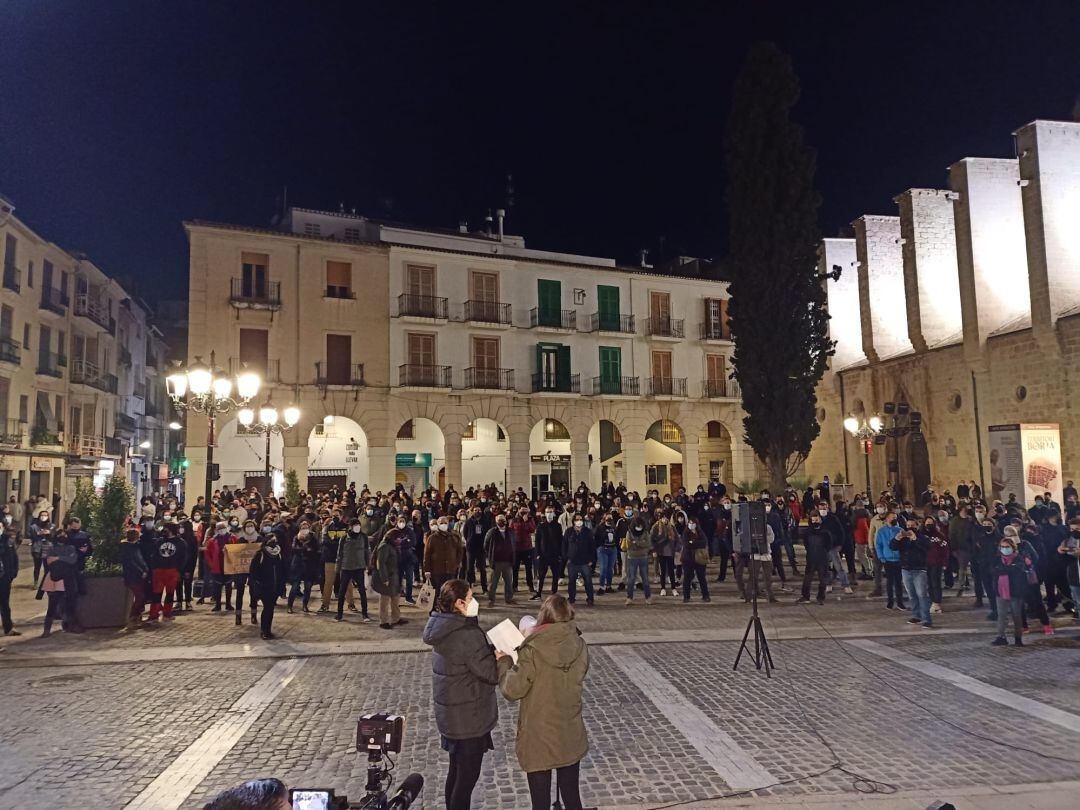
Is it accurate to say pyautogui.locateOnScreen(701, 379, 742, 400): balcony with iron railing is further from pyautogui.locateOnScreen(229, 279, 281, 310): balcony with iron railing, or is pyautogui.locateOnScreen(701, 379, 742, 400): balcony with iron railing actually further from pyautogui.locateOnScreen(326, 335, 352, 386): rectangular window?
pyautogui.locateOnScreen(229, 279, 281, 310): balcony with iron railing

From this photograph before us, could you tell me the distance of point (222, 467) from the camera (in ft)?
90.6

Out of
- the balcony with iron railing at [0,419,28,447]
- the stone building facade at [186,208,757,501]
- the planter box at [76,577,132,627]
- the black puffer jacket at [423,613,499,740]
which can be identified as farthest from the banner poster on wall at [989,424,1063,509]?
the balcony with iron railing at [0,419,28,447]

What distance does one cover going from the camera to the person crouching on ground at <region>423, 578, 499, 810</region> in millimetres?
4074

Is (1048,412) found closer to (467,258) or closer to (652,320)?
(652,320)

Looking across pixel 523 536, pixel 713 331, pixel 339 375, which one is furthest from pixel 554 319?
pixel 523 536

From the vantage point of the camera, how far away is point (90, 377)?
34.2 metres

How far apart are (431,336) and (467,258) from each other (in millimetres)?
3830

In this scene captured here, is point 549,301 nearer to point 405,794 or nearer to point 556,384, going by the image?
point 556,384

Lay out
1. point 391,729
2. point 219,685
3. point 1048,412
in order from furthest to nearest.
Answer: point 1048,412 → point 219,685 → point 391,729

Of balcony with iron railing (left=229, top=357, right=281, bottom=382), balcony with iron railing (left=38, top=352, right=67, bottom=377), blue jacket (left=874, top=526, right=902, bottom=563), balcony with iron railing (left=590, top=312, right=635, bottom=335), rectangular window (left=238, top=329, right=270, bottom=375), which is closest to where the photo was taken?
blue jacket (left=874, top=526, right=902, bottom=563)

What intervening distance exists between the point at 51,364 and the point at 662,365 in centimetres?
2829

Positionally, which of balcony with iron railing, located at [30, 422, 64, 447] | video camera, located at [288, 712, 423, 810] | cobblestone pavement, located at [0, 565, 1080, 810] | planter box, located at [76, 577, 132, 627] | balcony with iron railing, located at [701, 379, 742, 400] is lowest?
cobblestone pavement, located at [0, 565, 1080, 810]

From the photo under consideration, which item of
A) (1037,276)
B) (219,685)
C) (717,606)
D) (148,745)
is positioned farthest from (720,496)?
(1037,276)

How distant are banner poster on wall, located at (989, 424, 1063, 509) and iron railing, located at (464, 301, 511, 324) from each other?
1901 centimetres
